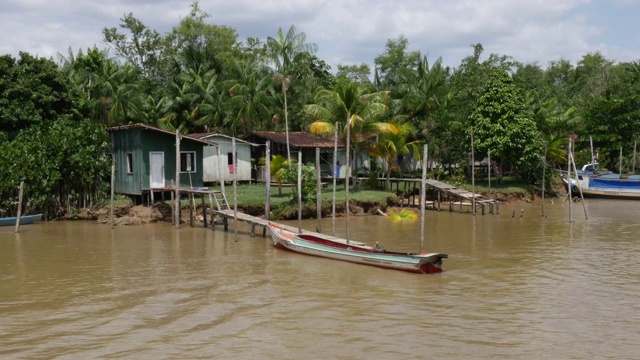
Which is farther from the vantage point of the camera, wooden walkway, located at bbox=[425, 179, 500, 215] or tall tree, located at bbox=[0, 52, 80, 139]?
wooden walkway, located at bbox=[425, 179, 500, 215]

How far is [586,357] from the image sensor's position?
10.6 meters

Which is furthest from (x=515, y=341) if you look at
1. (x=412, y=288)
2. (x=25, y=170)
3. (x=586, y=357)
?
(x=25, y=170)

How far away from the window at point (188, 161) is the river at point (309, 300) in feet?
23.1

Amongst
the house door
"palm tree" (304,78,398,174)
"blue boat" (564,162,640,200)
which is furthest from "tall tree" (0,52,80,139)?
"blue boat" (564,162,640,200)

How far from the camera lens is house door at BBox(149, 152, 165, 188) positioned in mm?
28297

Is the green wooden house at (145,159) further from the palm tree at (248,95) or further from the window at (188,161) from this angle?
the palm tree at (248,95)

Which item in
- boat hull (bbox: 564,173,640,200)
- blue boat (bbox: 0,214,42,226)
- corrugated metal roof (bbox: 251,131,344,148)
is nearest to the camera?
blue boat (bbox: 0,214,42,226)

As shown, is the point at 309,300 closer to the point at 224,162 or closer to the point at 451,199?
the point at 451,199

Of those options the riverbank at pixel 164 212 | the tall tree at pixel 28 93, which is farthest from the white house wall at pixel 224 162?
the tall tree at pixel 28 93

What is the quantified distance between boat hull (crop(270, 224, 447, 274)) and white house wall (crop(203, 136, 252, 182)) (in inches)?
527

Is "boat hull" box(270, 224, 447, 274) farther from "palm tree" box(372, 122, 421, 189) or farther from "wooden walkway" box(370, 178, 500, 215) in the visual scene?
"palm tree" box(372, 122, 421, 189)

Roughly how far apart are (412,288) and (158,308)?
219 inches

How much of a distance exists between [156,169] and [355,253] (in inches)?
545

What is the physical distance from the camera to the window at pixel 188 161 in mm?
29906
